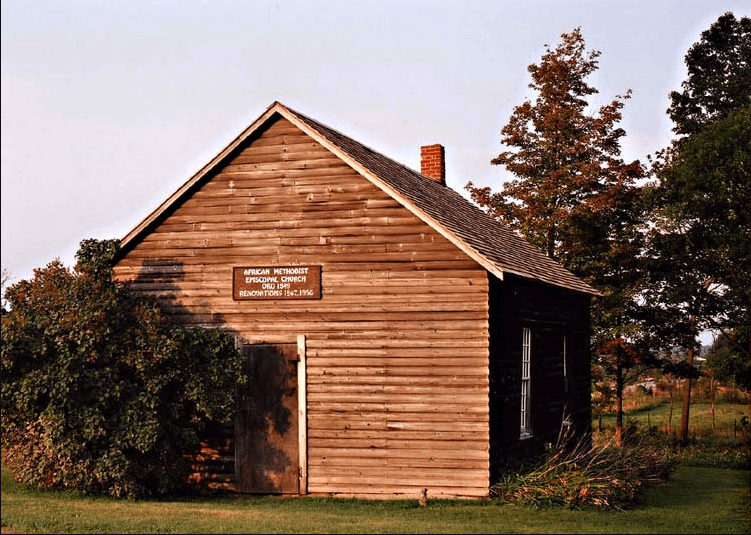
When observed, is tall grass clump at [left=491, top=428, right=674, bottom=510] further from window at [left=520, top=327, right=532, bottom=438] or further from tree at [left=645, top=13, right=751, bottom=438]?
tree at [left=645, top=13, right=751, bottom=438]

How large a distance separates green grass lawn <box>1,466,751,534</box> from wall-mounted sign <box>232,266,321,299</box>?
373cm

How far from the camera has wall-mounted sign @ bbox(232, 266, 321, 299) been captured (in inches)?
700

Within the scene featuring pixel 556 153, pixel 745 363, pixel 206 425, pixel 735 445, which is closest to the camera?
pixel 206 425

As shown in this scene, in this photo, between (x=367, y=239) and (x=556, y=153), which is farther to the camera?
(x=556, y=153)

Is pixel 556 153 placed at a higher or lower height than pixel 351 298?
higher

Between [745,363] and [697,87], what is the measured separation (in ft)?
34.5

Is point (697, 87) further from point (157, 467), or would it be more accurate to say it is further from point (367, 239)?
point (157, 467)

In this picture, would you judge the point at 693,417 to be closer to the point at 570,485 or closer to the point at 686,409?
the point at 686,409

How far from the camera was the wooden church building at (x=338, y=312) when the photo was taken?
16953 millimetres

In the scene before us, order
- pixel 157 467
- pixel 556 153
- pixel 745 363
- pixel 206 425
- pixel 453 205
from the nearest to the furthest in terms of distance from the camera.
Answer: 1. pixel 157 467
2. pixel 206 425
3. pixel 453 205
4. pixel 745 363
5. pixel 556 153

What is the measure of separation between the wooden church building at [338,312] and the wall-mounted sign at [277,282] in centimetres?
3

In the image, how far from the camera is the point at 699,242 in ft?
96.3

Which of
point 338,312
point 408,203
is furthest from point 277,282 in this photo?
point 408,203

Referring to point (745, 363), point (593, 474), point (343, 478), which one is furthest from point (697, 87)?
point (343, 478)
